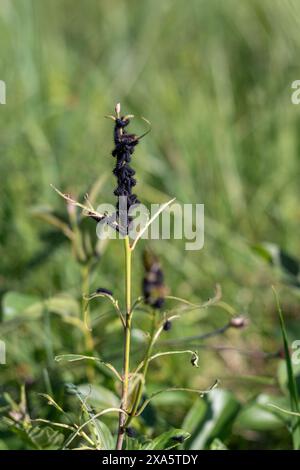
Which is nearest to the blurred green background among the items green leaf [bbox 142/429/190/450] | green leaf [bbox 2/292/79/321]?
green leaf [bbox 2/292/79/321]

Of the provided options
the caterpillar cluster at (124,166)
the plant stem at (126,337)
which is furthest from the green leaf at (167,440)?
the caterpillar cluster at (124,166)

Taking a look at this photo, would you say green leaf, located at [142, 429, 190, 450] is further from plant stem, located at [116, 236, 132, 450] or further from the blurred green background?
the blurred green background

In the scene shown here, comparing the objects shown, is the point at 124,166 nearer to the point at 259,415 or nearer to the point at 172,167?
the point at 259,415

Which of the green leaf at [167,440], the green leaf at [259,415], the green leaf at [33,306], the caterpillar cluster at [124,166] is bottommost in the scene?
the green leaf at [259,415]

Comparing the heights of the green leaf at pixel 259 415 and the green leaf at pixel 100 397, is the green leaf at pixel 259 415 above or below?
below

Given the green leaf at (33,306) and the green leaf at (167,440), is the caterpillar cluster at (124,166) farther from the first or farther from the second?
the green leaf at (33,306)

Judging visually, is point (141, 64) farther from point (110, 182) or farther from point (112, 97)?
point (110, 182)

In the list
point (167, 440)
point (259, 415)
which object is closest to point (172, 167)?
point (259, 415)
